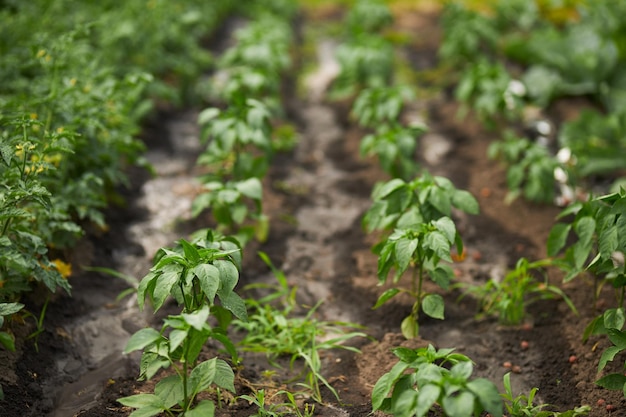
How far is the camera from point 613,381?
2650 millimetres

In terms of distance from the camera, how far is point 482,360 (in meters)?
3.15

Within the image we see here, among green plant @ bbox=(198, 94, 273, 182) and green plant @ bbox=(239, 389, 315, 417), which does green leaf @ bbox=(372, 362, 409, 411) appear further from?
green plant @ bbox=(198, 94, 273, 182)

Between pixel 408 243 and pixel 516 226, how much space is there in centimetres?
180

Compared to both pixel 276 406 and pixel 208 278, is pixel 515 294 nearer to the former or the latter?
pixel 276 406

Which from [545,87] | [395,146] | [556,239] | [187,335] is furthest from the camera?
[545,87]

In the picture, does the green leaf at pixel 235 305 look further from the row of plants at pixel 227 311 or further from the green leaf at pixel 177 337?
the green leaf at pixel 177 337

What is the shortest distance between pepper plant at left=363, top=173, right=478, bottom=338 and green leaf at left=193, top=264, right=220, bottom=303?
2.76 ft

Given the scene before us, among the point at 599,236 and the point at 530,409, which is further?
the point at 599,236

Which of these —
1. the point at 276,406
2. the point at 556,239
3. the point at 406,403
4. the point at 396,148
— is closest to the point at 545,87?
the point at 396,148

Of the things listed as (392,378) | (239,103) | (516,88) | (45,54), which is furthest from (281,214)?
(516,88)

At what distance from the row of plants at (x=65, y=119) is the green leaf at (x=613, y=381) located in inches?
92.6

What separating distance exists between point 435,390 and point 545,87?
4.66m

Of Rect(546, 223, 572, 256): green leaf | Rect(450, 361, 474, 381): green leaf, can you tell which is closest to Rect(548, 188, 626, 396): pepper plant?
Rect(546, 223, 572, 256): green leaf

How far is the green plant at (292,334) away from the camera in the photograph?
10.2ft
